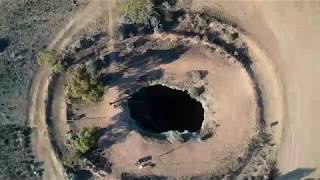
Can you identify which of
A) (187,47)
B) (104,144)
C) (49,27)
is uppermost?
(49,27)

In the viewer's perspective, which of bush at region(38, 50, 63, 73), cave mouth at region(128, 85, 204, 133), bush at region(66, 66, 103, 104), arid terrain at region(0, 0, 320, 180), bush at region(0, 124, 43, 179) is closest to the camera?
bush at region(66, 66, 103, 104)

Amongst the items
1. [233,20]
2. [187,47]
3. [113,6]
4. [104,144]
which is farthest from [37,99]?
[233,20]

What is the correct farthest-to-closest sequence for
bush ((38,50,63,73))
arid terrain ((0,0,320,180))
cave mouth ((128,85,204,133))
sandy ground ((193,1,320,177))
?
1. cave mouth ((128,85,204,133))
2. sandy ground ((193,1,320,177))
3. arid terrain ((0,0,320,180))
4. bush ((38,50,63,73))

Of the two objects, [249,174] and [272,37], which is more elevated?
[272,37]

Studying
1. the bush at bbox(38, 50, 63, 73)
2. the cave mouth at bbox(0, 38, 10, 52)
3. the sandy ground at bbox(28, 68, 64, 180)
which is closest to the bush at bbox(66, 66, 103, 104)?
the bush at bbox(38, 50, 63, 73)

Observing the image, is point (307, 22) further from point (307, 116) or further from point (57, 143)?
point (57, 143)

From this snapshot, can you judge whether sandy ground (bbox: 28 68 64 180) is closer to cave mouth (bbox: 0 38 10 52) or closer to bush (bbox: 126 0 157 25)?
cave mouth (bbox: 0 38 10 52)

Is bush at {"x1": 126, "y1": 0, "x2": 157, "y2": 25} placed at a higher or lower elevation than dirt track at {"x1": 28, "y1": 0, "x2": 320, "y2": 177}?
higher
